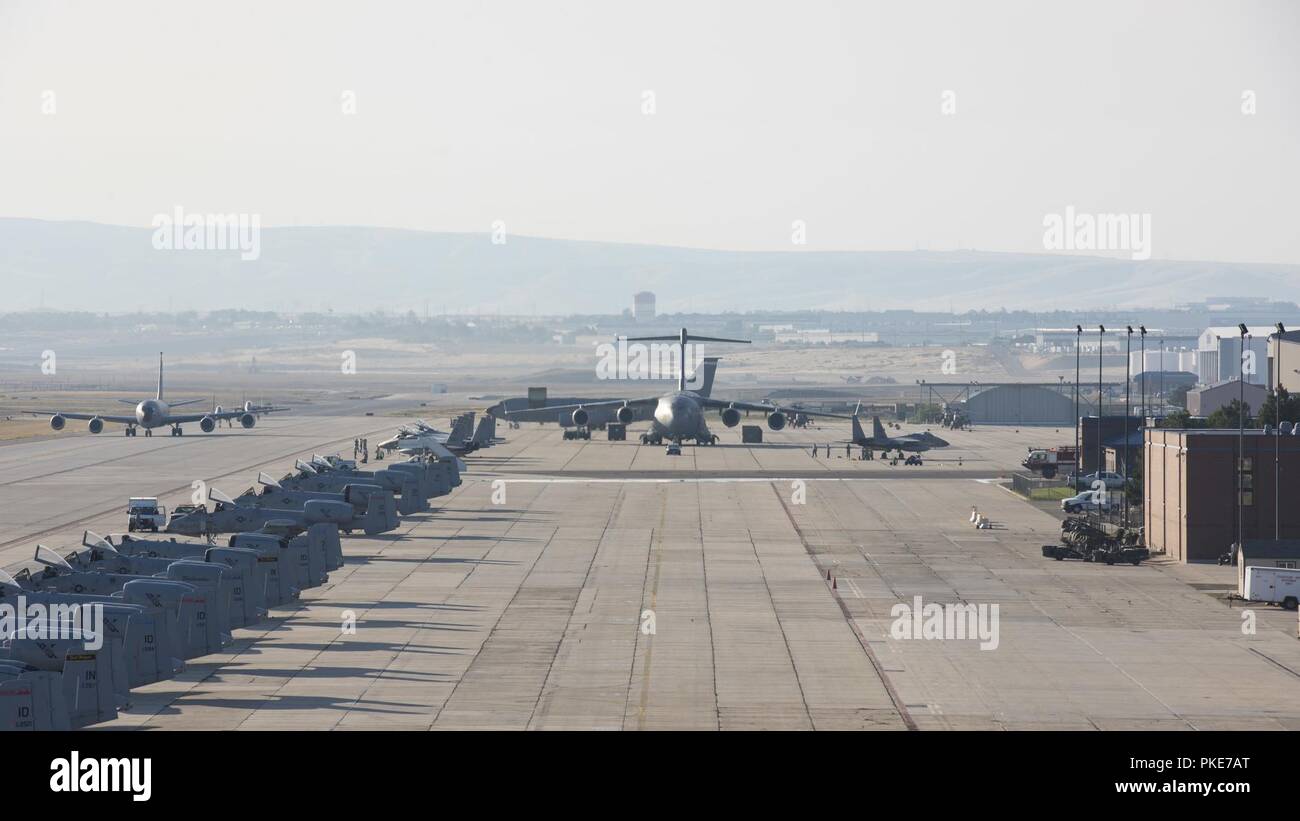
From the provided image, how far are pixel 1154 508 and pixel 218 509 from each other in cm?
4211

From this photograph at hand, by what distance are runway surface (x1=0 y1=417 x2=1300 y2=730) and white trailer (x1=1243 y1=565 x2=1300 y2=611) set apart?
1.36 m

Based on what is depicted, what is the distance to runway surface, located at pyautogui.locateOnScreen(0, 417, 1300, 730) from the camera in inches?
1496

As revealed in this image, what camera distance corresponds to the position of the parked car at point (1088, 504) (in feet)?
280

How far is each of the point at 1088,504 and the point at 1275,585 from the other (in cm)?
2978

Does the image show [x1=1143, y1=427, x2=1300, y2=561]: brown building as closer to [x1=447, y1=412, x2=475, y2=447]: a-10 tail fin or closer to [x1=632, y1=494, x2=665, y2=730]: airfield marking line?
[x1=632, y1=494, x2=665, y2=730]: airfield marking line

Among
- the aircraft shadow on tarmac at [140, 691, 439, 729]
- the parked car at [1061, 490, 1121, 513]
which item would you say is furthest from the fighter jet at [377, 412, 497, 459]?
the aircraft shadow on tarmac at [140, 691, 439, 729]

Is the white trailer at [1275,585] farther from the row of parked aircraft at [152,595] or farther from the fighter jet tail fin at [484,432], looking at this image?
the fighter jet tail fin at [484,432]

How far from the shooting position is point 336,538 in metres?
57.9

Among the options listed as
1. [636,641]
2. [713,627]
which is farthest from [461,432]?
[636,641]

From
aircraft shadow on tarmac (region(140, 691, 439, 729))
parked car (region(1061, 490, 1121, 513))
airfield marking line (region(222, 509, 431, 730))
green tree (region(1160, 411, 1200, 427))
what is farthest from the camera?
green tree (region(1160, 411, 1200, 427))

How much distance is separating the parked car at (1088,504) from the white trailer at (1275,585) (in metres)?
28.6

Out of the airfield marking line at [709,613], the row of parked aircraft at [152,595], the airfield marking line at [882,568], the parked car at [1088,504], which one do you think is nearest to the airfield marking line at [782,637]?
the airfield marking line at [709,613]
